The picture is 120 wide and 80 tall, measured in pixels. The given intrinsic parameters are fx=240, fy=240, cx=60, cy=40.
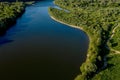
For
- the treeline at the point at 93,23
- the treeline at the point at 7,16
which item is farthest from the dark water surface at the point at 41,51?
the treeline at the point at 93,23

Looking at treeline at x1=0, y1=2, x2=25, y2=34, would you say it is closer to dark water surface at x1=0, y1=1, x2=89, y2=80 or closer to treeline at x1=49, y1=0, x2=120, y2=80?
dark water surface at x1=0, y1=1, x2=89, y2=80

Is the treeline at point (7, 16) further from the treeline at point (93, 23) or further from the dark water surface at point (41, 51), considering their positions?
the treeline at point (93, 23)

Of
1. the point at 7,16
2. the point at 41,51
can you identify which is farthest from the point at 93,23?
the point at 7,16

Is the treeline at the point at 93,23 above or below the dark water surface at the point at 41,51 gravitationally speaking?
above

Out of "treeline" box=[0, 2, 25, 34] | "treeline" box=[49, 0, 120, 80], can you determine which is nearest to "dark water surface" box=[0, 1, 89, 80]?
"treeline" box=[0, 2, 25, 34]

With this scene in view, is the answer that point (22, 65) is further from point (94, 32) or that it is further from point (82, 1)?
point (82, 1)

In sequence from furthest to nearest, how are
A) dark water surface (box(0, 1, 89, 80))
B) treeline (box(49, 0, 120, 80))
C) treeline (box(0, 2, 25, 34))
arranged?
treeline (box(0, 2, 25, 34)) → treeline (box(49, 0, 120, 80)) → dark water surface (box(0, 1, 89, 80))
